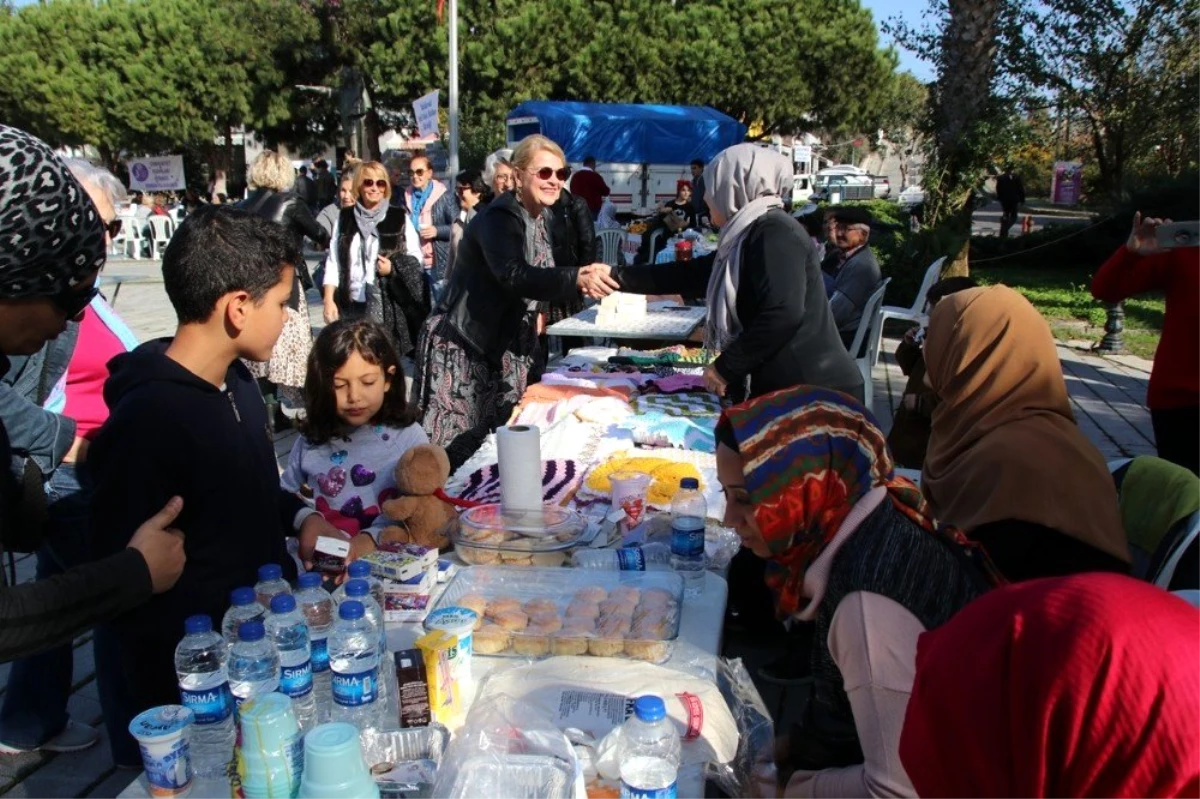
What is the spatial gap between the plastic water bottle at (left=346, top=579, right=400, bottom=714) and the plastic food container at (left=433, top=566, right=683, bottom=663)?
136 millimetres

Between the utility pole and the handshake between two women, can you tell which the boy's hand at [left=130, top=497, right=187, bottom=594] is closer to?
the handshake between two women

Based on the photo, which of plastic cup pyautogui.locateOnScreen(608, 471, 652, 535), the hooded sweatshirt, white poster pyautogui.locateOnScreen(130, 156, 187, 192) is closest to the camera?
the hooded sweatshirt

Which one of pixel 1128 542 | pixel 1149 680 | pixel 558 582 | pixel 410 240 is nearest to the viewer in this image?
pixel 1149 680

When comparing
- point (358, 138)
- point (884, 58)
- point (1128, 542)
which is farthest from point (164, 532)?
point (884, 58)

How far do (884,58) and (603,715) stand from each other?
3343 cm

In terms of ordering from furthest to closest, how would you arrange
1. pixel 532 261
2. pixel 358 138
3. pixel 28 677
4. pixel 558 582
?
pixel 358 138 < pixel 532 261 < pixel 28 677 < pixel 558 582

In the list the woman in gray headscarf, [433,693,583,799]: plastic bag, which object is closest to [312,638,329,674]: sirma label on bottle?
[433,693,583,799]: plastic bag

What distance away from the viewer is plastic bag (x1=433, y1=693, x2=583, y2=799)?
147 cm

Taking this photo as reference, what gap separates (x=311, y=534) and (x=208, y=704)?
857 millimetres

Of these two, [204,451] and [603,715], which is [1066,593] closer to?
[603,715]

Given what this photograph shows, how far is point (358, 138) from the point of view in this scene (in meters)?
28.9

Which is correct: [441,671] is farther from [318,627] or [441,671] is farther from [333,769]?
[333,769]

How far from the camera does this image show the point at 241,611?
5.95 ft

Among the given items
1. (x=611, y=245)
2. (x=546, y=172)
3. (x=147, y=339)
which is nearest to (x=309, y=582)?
(x=546, y=172)
